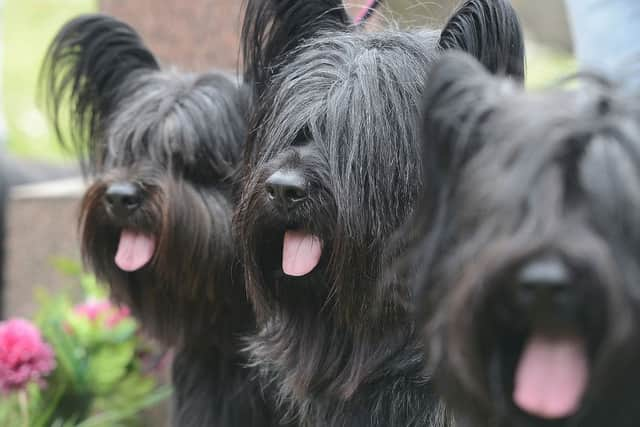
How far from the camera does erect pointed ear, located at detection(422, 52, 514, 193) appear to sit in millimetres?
1937

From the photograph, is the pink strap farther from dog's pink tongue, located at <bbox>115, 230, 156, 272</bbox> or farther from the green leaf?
the green leaf

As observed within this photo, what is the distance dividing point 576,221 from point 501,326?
0.26 meters

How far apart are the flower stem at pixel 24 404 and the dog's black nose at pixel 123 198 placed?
1.16m

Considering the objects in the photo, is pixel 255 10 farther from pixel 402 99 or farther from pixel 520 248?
pixel 520 248

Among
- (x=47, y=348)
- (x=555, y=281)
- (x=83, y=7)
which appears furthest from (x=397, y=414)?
(x=83, y=7)

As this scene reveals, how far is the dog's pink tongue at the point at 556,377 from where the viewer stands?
1766 millimetres

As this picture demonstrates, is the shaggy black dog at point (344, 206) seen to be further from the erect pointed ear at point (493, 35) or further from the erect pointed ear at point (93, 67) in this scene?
the erect pointed ear at point (93, 67)

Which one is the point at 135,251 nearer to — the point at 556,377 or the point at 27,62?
the point at 556,377

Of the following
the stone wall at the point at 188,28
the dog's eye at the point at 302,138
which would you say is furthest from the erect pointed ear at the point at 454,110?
the stone wall at the point at 188,28

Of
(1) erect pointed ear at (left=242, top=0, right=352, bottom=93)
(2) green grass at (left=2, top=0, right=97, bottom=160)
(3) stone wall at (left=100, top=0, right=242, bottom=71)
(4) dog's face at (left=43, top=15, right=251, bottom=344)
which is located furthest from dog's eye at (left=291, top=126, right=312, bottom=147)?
(2) green grass at (left=2, top=0, right=97, bottom=160)

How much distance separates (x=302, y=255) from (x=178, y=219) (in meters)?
0.68

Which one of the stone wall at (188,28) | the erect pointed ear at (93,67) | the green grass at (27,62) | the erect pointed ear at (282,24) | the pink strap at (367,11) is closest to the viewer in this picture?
the erect pointed ear at (282,24)

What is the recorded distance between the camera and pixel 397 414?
2596mm

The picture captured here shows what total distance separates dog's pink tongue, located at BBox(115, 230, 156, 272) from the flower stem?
1.00 metres
